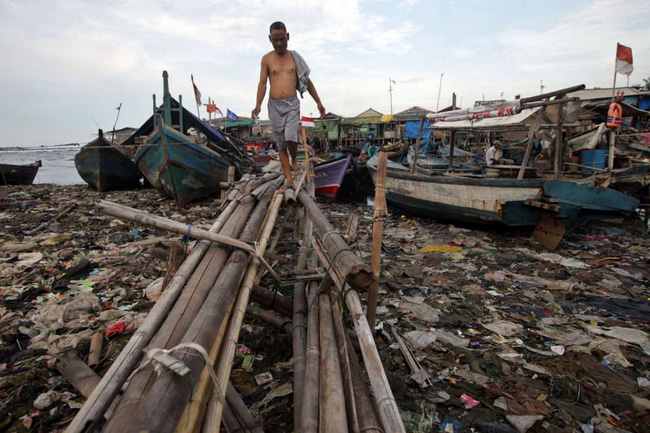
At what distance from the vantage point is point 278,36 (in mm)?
4297

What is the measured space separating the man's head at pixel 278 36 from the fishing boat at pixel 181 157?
4.96m

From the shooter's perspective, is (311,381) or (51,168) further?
(51,168)

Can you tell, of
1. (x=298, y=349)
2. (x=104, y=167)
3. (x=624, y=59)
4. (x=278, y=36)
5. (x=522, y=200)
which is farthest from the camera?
(x=104, y=167)

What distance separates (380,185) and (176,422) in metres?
1.78

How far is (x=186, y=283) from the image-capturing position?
2186mm

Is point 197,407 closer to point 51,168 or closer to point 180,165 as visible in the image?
point 180,165

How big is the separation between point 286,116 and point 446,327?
3.35 metres

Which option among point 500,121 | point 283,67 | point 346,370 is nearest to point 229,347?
point 346,370

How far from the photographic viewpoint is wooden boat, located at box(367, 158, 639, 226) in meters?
5.93

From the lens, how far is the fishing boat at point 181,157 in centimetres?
884

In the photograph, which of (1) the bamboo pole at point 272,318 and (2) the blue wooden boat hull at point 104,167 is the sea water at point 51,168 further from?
(1) the bamboo pole at point 272,318

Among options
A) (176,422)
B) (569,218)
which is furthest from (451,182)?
(176,422)

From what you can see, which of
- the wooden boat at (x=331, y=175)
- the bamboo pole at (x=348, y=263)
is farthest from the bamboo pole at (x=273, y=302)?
the wooden boat at (x=331, y=175)

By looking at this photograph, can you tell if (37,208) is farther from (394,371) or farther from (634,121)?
(634,121)
